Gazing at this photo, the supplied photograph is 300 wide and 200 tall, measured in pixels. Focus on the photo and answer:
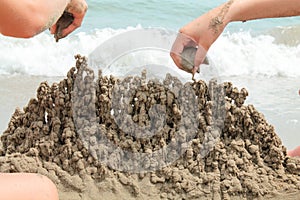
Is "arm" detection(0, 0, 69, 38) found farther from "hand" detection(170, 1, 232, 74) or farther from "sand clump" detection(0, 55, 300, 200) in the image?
"sand clump" detection(0, 55, 300, 200)

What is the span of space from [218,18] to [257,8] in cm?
18

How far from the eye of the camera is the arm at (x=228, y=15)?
254cm

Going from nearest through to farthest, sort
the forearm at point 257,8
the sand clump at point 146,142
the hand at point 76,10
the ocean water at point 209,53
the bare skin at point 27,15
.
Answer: the bare skin at point 27,15 < the hand at point 76,10 < the forearm at point 257,8 < the sand clump at point 146,142 < the ocean water at point 209,53

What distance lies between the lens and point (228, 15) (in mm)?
2658

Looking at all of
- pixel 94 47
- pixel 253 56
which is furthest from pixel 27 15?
pixel 253 56

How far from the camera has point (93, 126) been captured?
2.87m

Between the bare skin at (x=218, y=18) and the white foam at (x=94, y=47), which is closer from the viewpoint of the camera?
the bare skin at (x=218, y=18)

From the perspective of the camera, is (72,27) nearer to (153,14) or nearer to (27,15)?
(27,15)

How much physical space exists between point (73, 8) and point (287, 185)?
1214 mm

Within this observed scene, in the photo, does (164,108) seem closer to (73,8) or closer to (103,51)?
(103,51)

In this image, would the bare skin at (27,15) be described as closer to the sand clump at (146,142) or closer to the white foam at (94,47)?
the sand clump at (146,142)

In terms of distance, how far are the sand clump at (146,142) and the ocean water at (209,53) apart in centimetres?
205

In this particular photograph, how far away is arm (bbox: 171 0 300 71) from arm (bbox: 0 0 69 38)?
0.75 m

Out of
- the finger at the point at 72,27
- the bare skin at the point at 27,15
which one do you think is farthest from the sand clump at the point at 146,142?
the bare skin at the point at 27,15
